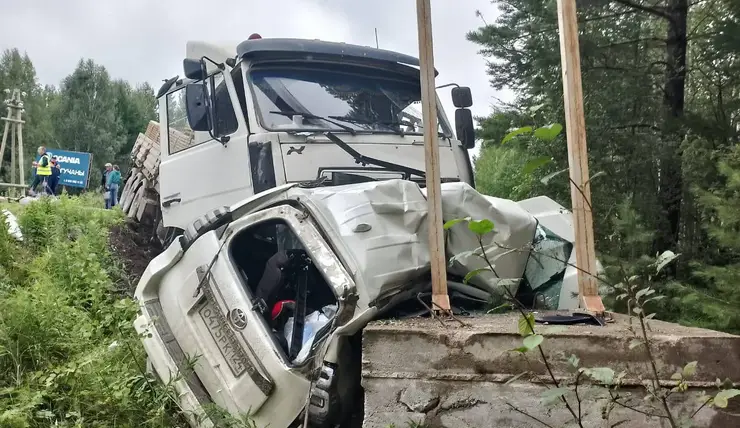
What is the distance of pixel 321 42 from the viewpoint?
5.06 m

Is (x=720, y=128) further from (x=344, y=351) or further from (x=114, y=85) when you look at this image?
(x=114, y=85)

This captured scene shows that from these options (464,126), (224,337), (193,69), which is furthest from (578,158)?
(193,69)

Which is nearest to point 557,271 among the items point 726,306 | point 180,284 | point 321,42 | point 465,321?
point 726,306

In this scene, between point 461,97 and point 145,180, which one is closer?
point 461,97

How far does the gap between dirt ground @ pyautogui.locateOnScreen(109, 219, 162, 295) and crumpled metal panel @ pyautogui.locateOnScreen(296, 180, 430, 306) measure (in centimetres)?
345

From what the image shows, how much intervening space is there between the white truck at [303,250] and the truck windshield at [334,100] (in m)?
0.01

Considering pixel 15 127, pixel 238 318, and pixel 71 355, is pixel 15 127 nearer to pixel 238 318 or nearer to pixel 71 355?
pixel 71 355

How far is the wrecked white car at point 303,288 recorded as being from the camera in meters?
2.99

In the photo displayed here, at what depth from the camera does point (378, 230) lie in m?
3.21

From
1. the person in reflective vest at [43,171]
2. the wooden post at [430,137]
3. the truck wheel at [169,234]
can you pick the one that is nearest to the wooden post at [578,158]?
the wooden post at [430,137]

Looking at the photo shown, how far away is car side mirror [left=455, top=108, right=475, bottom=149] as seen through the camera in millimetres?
5551

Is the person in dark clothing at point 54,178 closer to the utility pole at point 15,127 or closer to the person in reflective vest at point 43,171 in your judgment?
the person in reflective vest at point 43,171

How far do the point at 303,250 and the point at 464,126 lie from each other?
2.59 metres

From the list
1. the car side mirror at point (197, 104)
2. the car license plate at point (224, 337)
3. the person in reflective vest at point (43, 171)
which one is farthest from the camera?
the person in reflective vest at point (43, 171)
